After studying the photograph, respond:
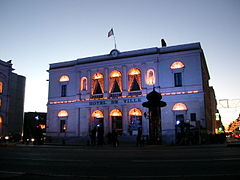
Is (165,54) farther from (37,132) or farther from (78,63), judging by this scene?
(37,132)

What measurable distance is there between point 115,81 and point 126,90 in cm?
279

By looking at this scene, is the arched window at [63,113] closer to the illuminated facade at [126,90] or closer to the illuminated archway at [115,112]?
the illuminated facade at [126,90]

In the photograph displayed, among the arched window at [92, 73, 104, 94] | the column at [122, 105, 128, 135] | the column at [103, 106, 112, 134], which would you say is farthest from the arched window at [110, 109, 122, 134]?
the arched window at [92, 73, 104, 94]

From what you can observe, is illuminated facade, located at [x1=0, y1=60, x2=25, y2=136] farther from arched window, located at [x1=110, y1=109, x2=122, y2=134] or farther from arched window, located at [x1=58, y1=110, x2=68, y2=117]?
arched window, located at [x1=110, y1=109, x2=122, y2=134]

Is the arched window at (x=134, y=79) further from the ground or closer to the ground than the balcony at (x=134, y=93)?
further from the ground

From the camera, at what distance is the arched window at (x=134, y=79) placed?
36.6 m

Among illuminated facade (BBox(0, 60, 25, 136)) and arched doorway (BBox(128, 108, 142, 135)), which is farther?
illuminated facade (BBox(0, 60, 25, 136))

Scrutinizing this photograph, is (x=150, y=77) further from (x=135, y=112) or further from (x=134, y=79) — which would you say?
(x=135, y=112)

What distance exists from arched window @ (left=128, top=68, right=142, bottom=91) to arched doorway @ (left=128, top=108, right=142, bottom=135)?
341 centimetres

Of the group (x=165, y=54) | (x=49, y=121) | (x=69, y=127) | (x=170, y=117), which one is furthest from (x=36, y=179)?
(x=49, y=121)

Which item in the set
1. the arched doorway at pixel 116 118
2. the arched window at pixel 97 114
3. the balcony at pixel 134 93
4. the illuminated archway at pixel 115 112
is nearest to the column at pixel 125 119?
the arched doorway at pixel 116 118

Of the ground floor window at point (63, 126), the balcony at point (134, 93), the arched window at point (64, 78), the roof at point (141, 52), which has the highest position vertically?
the roof at point (141, 52)

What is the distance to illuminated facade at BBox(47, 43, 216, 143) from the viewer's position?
3338cm

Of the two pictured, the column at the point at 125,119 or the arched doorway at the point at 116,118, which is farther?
the arched doorway at the point at 116,118
